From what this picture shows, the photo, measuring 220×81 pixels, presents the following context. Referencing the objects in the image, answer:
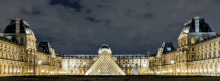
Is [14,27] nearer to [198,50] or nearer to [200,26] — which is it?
[198,50]

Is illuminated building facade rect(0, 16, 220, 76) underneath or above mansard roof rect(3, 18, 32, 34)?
→ underneath

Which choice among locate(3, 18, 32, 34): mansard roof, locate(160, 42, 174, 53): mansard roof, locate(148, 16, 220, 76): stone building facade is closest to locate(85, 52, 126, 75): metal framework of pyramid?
locate(148, 16, 220, 76): stone building facade

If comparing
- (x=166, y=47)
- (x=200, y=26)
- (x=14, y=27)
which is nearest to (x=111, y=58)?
(x=200, y=26)

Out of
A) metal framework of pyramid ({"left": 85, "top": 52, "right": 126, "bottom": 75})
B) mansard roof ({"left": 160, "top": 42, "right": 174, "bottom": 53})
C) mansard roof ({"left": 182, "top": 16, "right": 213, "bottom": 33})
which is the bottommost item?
metal framework of pyramid ({"left": 85, "top": 52, "right": 126, "bottom": 75})

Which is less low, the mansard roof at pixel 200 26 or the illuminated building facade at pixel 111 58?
the mansard roof at pixel 200 26

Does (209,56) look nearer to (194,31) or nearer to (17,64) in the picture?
(194,31)

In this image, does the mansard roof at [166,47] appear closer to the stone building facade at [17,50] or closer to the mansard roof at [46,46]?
the mansard roof at [46,46]

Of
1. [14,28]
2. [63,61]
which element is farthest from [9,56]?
[63,61]

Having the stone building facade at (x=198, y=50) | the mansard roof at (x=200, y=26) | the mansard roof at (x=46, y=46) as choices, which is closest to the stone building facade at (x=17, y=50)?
the mansard roof at (x=46, y=46)

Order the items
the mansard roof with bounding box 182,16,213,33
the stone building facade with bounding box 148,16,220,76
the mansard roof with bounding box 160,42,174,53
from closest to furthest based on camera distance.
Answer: the stone building facade with bounding box 148,16,220,76
the mansard roof with bounding box 182,16,213,33
the mansard roof with bounding box 160,42,174,53

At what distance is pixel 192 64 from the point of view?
54031 mm

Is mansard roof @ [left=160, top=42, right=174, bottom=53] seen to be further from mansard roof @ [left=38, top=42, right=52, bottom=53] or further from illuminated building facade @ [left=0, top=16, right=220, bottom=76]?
mansard roof @ [left=38, top=42, right=52, bottom=53]

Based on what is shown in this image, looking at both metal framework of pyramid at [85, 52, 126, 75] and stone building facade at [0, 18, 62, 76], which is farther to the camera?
stone building facade at [0, 18, 62, 76]

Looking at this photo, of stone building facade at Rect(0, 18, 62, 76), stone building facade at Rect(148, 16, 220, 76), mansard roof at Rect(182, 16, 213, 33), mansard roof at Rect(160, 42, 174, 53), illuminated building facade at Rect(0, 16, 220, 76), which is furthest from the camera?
mansard roof at Rect(160, 42, 174, 53)
